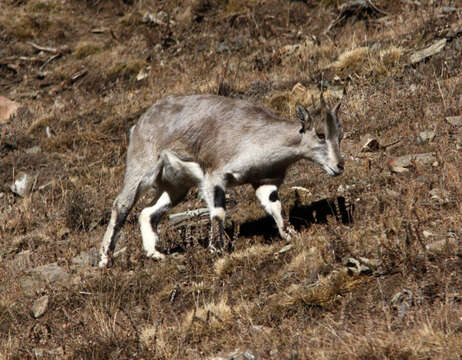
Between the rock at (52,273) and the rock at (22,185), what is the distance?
5037 millimetres

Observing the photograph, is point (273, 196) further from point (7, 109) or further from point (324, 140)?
point (7, 109)

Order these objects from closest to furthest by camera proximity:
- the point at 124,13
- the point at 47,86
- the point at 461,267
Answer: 1. the point at 461,267
2. the point at 47,86
3. the point at 124,13

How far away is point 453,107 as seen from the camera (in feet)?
37.4

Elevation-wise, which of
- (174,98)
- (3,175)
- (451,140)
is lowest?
(3,175)

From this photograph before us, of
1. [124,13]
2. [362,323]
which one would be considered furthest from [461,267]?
[124,13]

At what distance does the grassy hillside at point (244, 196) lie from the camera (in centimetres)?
634

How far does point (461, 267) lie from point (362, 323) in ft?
3.80

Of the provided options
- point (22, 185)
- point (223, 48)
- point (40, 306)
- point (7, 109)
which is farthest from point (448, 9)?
point (7, 109)

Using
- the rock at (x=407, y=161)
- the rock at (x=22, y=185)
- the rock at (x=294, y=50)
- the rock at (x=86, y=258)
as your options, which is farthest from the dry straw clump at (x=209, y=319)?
the rock at (x=294, y=50)

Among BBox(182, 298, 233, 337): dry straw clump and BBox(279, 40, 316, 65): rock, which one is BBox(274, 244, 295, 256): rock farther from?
BBox(279, 40, 316, 65): rock

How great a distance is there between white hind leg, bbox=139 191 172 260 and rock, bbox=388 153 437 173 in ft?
11.5

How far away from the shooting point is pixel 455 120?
36.1ft

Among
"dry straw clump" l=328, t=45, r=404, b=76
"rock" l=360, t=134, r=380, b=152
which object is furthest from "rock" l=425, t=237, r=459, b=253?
"dry straw clump" l=328, t=45, r=404, b=76

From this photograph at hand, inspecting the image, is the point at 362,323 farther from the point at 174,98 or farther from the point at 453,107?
the point at 453,107
